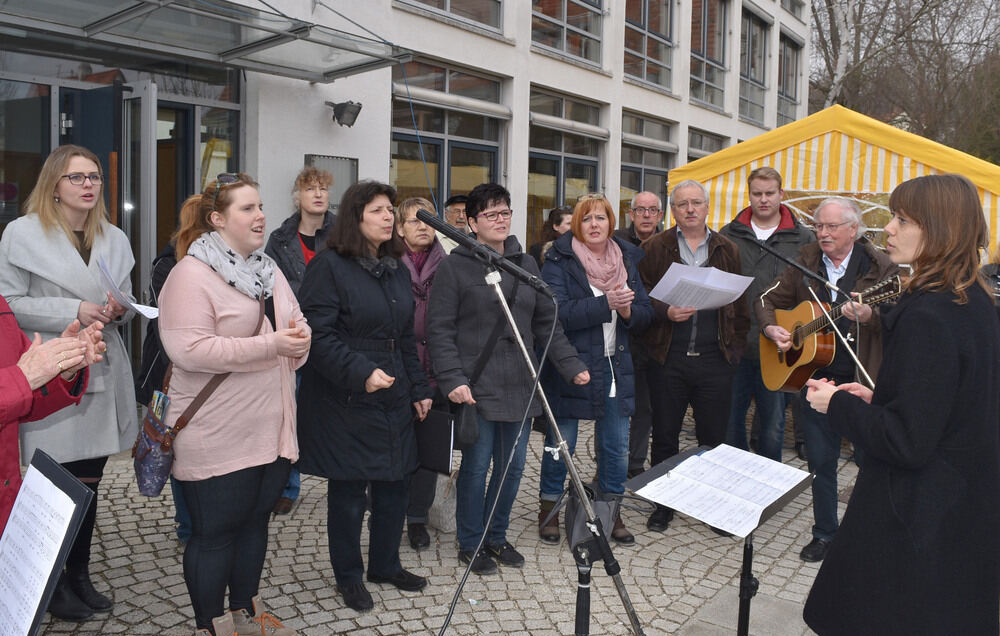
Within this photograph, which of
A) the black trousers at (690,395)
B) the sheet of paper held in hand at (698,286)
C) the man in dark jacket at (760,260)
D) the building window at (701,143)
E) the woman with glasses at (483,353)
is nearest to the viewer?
the woman with glasses at (483,353)

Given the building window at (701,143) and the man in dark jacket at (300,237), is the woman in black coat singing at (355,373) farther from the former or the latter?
the building window at (701,143)

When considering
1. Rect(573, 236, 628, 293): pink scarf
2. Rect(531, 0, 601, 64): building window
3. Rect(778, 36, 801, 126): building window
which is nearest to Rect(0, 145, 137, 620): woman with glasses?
Rect(573, 236, 628, 293): pink scarf

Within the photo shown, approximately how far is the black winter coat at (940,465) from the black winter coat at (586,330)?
222 cm

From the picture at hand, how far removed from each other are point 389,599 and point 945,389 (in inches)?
103

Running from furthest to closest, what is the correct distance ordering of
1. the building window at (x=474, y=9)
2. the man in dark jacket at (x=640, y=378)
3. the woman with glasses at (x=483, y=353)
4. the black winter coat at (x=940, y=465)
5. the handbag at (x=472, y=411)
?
the building window at (x=474, y=9) → the man in dark jacket at (x=640, y=378) → the woman with glasses at (x=483, y=353) → the handbag at (x=472, y=411) → the black winter coat at (x=940, y=465)

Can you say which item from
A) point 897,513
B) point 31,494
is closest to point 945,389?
point 897,513

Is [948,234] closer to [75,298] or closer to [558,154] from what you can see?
[75,298]

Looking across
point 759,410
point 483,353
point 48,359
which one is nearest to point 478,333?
point 483,353

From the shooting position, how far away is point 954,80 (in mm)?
25641

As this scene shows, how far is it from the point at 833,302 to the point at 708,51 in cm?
1314

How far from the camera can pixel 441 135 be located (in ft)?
33.1

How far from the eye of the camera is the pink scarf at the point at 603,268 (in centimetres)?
465

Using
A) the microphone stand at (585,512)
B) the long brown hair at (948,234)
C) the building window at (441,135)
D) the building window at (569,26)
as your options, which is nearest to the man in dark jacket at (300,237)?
the microphone stand at (585,512)

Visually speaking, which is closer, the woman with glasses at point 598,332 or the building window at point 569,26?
the woman with glasses at point 598,332
